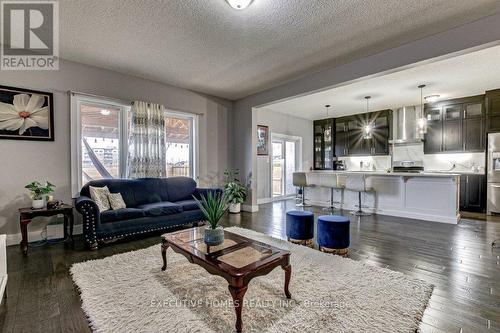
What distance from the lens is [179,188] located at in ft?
15.4

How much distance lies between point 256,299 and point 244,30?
2987mm

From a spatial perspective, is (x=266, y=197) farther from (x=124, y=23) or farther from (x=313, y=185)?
(x=124, y=23)

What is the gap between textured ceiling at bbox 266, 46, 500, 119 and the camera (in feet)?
12.8

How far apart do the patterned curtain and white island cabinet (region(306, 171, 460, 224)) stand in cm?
369

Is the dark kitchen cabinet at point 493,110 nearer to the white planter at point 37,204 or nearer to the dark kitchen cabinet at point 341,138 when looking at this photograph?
the dark kitchen cabinet at point 341,138

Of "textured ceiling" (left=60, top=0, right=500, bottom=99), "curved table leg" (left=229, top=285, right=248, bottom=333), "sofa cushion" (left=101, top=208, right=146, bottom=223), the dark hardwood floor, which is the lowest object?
the dark hardwood floor

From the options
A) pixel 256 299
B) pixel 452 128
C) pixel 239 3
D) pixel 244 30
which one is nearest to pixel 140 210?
pixel 256 299

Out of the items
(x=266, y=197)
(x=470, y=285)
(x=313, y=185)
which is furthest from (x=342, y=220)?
(x=266, y=197)

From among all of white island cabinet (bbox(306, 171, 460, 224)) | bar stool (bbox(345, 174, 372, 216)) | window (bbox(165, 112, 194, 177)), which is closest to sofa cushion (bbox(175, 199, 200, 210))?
window (bbox(165, 112, 194, 177))

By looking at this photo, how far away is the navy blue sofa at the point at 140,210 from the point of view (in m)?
3.15

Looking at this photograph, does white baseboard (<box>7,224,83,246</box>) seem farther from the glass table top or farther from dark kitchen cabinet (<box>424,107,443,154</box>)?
dark kitchen cabinet (<box>424,107,443,154</box>)

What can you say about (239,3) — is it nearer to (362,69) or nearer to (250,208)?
(362,69)

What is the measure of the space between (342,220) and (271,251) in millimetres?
1370

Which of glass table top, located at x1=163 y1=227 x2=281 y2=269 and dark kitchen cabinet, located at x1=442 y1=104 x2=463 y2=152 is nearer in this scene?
glass table top, located at x1=163 y1=227 x2=281 y2=269
